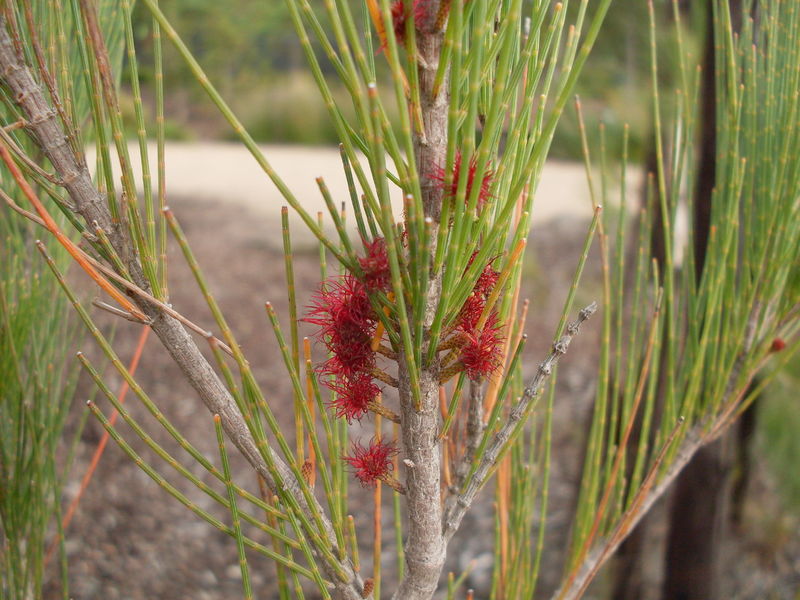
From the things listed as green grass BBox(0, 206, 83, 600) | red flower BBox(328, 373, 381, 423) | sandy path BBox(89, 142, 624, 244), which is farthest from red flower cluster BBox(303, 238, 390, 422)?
sandy path BBox(89, 142, 624, 244)

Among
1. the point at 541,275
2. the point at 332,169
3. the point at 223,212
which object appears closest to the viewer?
the point at 541,275

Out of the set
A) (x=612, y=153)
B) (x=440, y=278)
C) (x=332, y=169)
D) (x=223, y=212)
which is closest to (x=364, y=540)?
(x=612, y=153)

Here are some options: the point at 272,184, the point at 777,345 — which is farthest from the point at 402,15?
the point at 272,184

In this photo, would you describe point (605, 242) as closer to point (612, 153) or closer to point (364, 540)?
point (612, 153)

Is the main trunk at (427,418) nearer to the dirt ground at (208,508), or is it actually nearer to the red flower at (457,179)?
the red flower at (457,179)

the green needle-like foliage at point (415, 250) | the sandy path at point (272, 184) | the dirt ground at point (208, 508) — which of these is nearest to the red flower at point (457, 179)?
the green needle-like foliage at point (415, 250)

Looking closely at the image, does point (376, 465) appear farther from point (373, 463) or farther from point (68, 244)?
point (68, 244)

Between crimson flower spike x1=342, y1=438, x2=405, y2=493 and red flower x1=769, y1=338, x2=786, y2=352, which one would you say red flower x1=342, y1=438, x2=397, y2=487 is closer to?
crimson flower spike x1=342, y1=438, x2=405, y2=493
